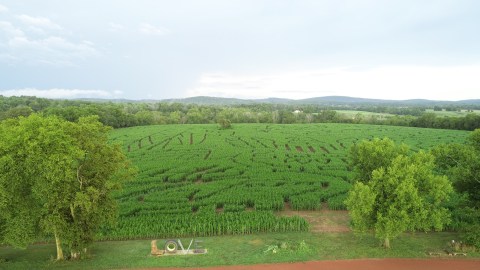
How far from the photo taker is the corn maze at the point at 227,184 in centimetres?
2914

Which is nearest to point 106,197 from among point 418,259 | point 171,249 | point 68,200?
point 68,200

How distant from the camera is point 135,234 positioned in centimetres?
2781

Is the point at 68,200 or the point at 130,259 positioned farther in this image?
the point at 130,259

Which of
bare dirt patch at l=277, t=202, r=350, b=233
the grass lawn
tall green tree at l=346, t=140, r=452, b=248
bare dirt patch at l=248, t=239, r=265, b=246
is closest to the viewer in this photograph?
tall green tree at l=346, t=140, r=452, b=248

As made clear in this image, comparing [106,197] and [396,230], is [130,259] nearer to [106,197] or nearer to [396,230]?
[106,197]

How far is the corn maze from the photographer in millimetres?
29141

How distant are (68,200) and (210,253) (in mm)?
10565

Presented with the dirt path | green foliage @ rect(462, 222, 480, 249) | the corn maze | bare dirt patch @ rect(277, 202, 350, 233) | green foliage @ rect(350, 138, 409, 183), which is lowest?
bare dirt patch @ rect(277, 202, 350, 233)

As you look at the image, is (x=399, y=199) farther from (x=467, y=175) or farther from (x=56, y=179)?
(x=56, y=179)

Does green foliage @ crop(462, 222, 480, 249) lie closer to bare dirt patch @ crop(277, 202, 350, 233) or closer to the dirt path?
the dirt path

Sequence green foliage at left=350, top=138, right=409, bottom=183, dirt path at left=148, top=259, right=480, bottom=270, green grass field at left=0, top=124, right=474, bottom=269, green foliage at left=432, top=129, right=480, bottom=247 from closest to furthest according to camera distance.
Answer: dirt path at left=148, top=259, right=480, bottom=270 → green grass field at left=0, top=124, right=474, bottom=269 → green foliage at left=432, top=129, right=480, bottom=247 → green foliage at left=350, top=138, right=409, bottom=183

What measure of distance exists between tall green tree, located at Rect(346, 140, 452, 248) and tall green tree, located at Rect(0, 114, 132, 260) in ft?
56.3

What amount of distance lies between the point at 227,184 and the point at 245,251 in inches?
708

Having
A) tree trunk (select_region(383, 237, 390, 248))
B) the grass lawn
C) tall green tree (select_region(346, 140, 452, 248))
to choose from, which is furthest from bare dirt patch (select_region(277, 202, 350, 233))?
tall green tree (select_region(346, 140, 452, 248))
